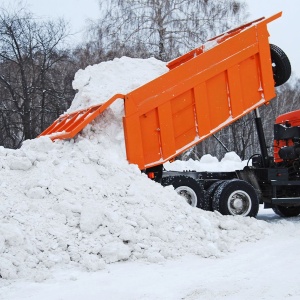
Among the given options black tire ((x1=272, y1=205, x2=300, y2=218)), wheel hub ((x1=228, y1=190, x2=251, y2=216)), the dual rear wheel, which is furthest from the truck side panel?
black tire ((x1=272, y1=205, x2=300, y2=218))

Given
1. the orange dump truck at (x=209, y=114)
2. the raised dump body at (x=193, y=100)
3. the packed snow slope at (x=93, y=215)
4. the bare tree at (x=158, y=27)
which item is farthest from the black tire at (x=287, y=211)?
the bare tree at (x=158, y=27)

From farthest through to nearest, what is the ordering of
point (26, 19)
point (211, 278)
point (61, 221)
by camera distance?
point (26, 19) → point (61, 221) → point (211, 278)

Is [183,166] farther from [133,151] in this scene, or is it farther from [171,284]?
[171,284]

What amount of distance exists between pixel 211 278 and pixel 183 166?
9.53 meters

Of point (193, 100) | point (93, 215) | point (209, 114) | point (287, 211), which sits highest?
point (193, 100)

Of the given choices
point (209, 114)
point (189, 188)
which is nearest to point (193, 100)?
point (209, 114)

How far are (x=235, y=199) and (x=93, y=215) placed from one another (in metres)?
2.89

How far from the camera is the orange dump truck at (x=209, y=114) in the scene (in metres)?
6.57

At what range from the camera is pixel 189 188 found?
22.4 feet

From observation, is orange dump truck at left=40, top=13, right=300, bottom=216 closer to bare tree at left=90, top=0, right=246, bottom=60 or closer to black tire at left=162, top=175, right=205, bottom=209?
black tire at left=162, top=175, right=205, bottom=209

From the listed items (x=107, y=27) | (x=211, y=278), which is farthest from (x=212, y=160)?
(x=211, y=278)

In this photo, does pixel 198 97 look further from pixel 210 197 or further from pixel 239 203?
pixel 239 203

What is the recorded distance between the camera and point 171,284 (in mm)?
4086

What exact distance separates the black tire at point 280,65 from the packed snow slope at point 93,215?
2.48m
